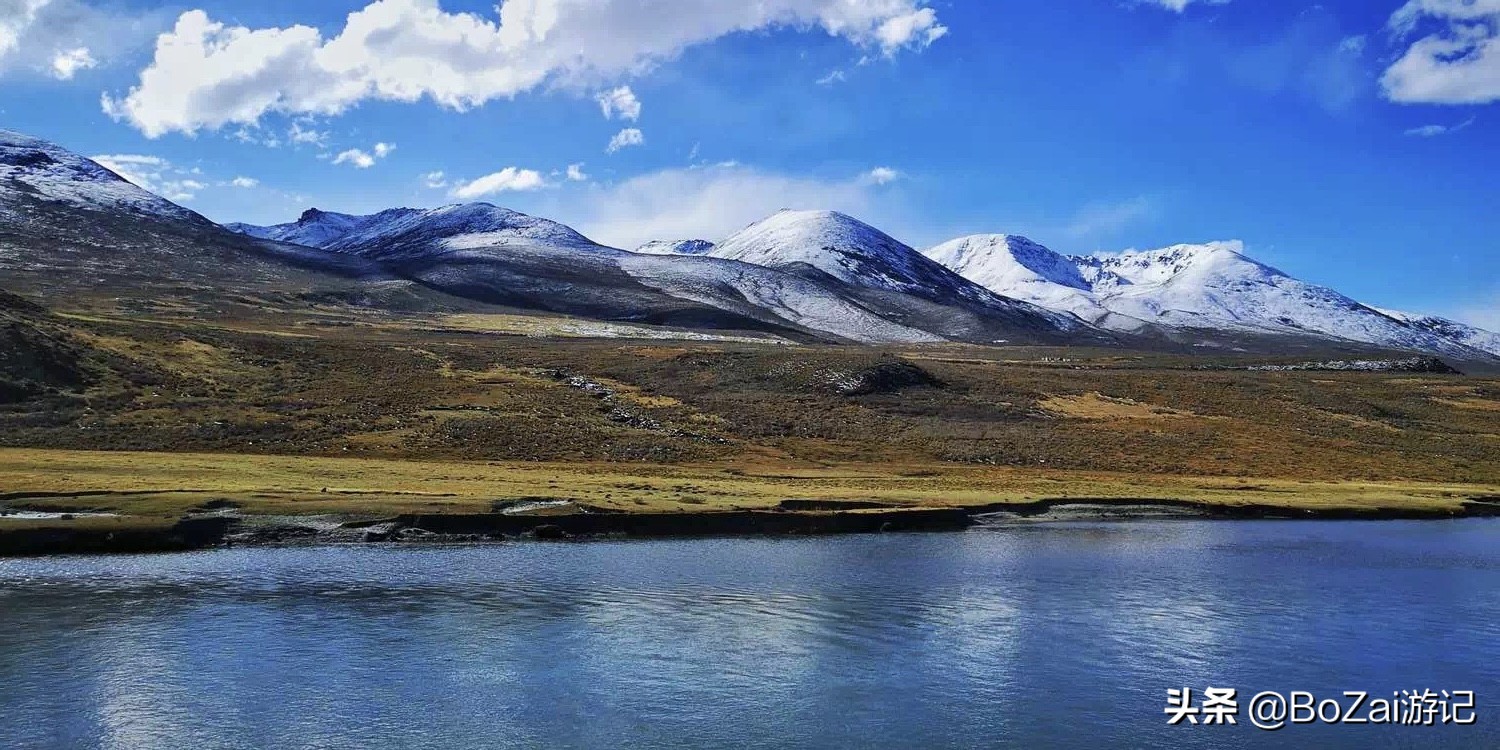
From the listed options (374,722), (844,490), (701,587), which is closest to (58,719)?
(374,722)

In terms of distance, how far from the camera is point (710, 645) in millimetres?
29562

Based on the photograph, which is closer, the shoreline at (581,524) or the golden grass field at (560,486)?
the shoreline at (581,524)

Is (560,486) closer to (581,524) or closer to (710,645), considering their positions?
(581,524)

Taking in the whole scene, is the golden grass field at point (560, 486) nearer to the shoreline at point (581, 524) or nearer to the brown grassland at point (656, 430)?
the brown grassland at point (656, 430)

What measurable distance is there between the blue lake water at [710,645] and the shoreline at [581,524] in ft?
7.51

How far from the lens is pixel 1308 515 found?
63.9 m

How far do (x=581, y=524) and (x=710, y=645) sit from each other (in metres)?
21.6

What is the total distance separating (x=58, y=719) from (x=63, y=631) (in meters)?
8.35

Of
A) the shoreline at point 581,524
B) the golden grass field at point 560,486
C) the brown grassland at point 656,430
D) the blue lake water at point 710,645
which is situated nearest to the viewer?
the blue lake water at point 710,645

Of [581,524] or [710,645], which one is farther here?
[581,524]

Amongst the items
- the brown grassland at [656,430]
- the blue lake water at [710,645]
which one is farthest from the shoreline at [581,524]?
the blue lake water at [710,645]

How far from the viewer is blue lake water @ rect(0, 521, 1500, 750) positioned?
74.5 ft

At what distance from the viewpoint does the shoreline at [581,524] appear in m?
42.9

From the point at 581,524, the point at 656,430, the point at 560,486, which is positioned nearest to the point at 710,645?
the point at 581,524
